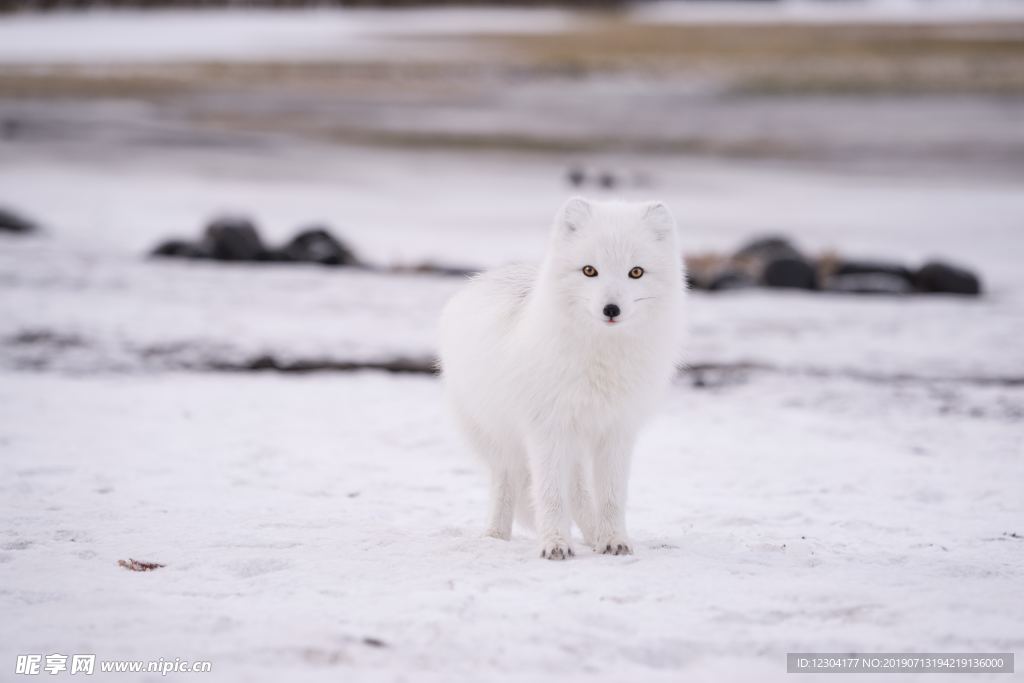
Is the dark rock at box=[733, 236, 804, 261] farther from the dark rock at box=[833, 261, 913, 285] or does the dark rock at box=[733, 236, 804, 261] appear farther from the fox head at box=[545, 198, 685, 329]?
the fox head at box=[545, 198, 685, 329]

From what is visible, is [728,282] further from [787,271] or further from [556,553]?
[556,553]

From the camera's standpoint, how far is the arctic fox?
15.7 ft

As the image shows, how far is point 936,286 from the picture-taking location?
14.0 metres

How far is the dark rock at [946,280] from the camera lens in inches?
543

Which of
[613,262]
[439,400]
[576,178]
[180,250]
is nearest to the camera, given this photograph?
[613,262]

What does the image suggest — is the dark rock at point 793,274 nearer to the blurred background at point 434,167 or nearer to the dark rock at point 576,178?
the blurred background at point 434,167

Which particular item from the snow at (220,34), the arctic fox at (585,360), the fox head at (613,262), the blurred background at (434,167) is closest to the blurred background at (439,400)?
the blurred background at (434,167)

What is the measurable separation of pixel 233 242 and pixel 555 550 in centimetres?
1178

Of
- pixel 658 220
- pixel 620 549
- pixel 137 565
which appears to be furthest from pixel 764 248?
pixel 137 565

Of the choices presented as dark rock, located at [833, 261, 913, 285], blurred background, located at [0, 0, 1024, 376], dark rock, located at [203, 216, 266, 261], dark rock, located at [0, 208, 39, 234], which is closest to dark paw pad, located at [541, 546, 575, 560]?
blurred background, located at [0, 0, 1024, 376]

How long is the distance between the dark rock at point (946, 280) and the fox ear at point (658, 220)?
33.7 feet

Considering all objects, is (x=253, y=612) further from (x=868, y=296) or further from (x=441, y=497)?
(x=868, y=296)

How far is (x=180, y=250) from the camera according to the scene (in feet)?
51.6

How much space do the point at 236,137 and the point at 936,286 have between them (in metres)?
24.3
